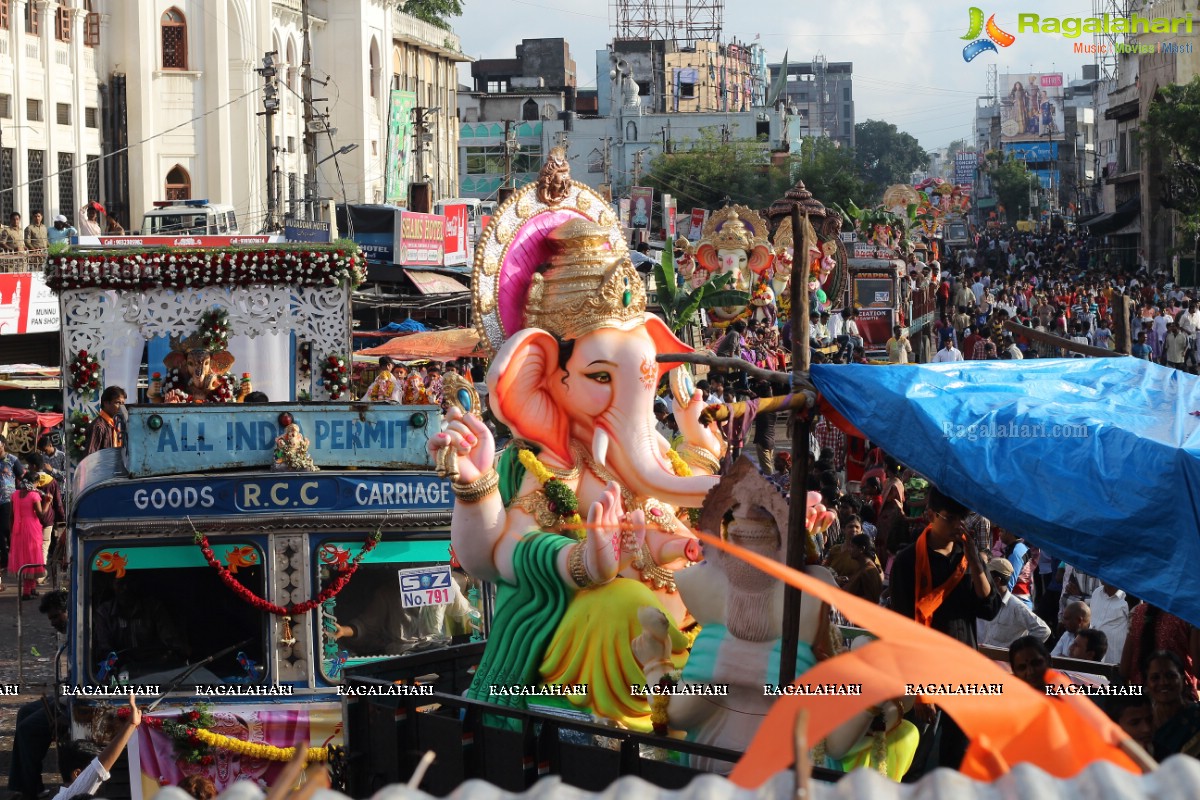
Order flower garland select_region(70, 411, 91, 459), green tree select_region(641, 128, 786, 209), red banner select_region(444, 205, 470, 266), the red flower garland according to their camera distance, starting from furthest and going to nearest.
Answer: green tree select_region(641, 128, 786, 209), red banner select_region(444, 205, 470, 266), flower garland select_region(70, 411, 91, 459), the red flower garland

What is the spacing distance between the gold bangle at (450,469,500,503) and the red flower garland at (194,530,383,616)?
1.23 meters

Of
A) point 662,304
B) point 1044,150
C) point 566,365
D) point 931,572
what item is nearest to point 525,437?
point 566,365

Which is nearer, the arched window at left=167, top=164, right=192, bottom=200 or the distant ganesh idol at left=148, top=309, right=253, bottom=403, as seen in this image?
the distant ganesh idol at left=148, top=309, right=253, bottom=403

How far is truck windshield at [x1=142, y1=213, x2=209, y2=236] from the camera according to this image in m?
35.0

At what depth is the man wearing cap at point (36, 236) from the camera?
103ft

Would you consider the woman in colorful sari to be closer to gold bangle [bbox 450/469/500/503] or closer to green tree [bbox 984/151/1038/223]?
gold bangle [bbox 450/469/500/503]

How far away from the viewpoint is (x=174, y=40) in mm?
43250

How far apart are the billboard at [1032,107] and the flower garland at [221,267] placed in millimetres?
131358

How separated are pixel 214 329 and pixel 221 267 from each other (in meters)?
0.48

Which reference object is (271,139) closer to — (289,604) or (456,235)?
(456,235)

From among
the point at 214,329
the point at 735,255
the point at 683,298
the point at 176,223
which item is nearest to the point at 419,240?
the point at 176,223

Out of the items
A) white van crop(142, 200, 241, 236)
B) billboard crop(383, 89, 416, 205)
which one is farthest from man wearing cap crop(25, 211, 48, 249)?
billboard crop(383, 89, 416, 205)

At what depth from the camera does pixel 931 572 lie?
7062 millimetres

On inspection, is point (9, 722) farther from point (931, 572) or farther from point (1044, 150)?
point (1044, 150)
